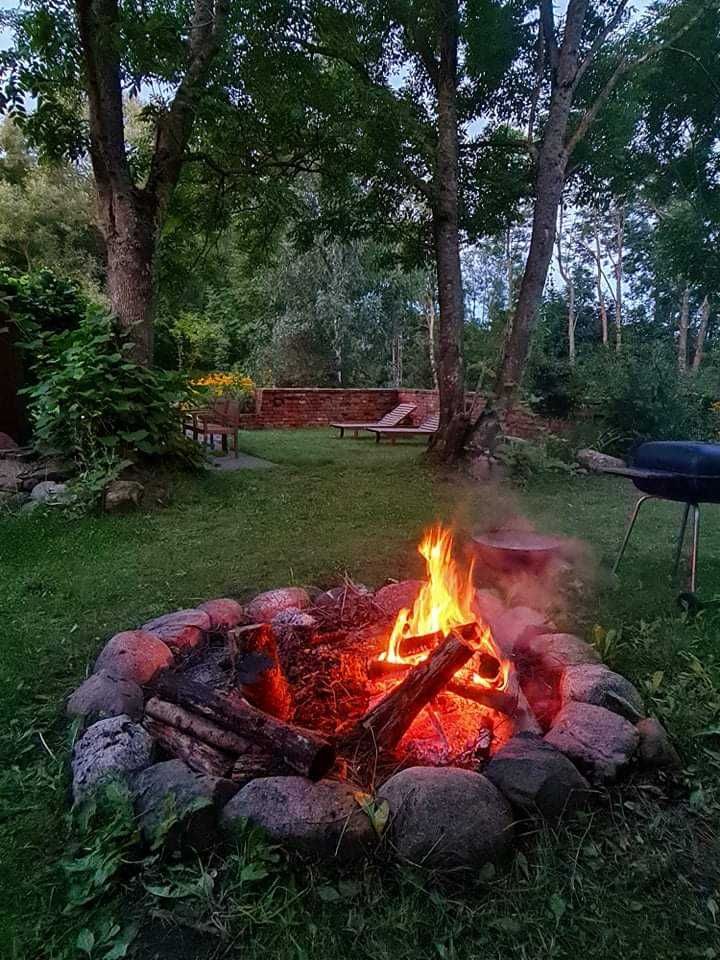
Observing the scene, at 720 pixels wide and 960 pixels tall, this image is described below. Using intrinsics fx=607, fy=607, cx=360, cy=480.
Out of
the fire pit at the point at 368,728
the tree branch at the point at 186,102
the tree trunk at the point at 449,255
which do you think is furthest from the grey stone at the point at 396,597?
the tree branch at the point at 186,102

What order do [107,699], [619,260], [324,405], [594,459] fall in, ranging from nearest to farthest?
[107,699], [594,459], [324,405], [619,260]

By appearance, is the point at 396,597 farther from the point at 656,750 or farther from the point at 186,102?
the point at 186,102

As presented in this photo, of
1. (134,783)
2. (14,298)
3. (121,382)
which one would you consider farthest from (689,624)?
(14,298)

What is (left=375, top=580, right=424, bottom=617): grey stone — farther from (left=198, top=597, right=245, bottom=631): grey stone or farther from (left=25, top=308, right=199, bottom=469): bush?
(left=25, top=308, right=199, bottom=469): bush

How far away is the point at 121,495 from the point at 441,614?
3259mm

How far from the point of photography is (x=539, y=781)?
5.12 ft

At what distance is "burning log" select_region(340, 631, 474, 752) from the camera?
1753mm

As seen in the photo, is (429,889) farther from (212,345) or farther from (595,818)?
(212,345)

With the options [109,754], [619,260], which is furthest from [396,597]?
[619,260]

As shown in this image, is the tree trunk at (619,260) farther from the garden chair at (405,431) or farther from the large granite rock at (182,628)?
the large granite rock at (182,628)

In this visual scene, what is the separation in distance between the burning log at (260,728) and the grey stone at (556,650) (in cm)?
100

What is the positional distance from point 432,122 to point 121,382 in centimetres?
542

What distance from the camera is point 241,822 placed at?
1.47 metres

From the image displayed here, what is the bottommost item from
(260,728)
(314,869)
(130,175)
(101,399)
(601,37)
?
(314,869)
